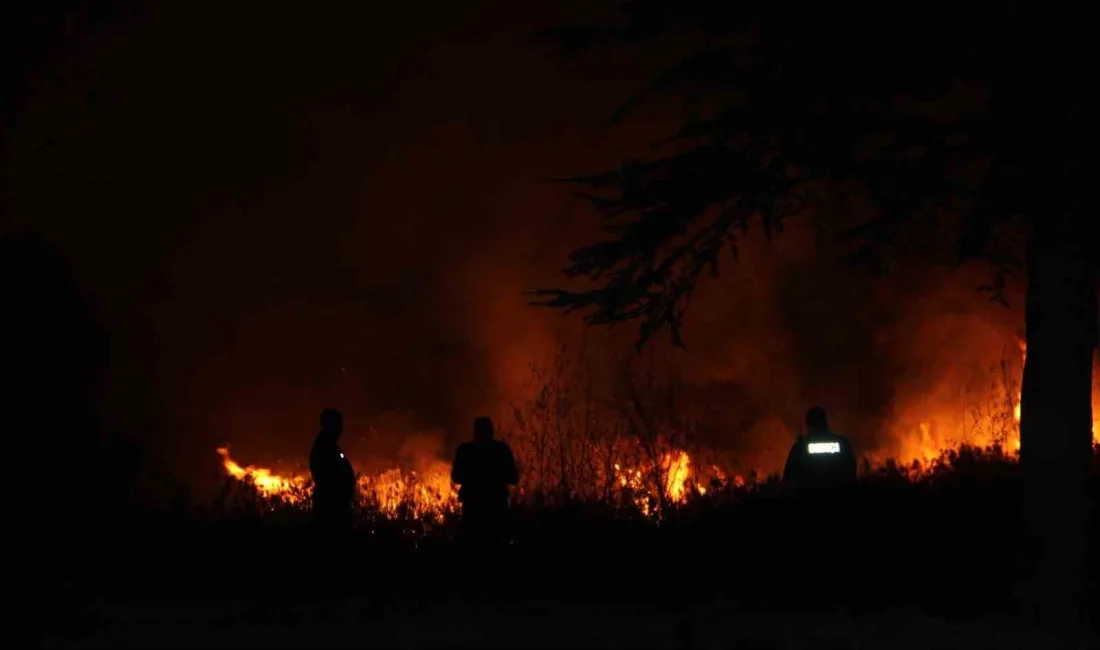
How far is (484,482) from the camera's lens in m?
9.25

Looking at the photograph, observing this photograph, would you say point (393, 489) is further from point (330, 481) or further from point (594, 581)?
point (594, 581)

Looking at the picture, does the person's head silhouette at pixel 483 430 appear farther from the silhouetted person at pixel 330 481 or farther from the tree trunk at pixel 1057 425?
the tree trunk at pixel 1057 425

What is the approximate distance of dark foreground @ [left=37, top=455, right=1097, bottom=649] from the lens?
7270 millimetres

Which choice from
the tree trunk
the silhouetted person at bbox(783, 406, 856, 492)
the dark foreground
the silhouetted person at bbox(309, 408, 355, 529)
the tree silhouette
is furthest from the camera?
the silhouetted person at bbox(783, 406, 856, 492)

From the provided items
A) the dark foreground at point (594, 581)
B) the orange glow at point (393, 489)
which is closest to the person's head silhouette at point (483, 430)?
the dark foreground at point (594, 581)

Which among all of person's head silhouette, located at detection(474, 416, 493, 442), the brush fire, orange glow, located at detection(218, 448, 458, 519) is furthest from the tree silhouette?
orange glow, located at detection(218, 448, 458, 519)

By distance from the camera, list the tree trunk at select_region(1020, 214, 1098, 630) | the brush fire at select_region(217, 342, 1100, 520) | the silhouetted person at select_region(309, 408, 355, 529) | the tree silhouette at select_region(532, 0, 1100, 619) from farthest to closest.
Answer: the brush fire at select_region(217, 342, 1100, 520) → the silhouetted person at select_region(309, 408, 355, 529) → the tree trunk at select_region(1020, 214, 1098, 630) → the tree silhouette at select_region(532, 0, 1100, 619)

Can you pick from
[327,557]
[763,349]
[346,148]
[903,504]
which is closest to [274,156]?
[346,148]

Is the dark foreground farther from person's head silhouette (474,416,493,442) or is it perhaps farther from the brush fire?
the brush fire

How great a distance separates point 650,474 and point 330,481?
3577 millimetres

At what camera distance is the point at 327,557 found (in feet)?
29.7

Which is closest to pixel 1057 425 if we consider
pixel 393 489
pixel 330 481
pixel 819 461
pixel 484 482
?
pixel 819 461

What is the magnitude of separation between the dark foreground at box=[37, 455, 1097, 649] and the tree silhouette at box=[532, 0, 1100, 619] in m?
0.87

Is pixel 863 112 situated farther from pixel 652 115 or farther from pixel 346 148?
pixel 346 148
